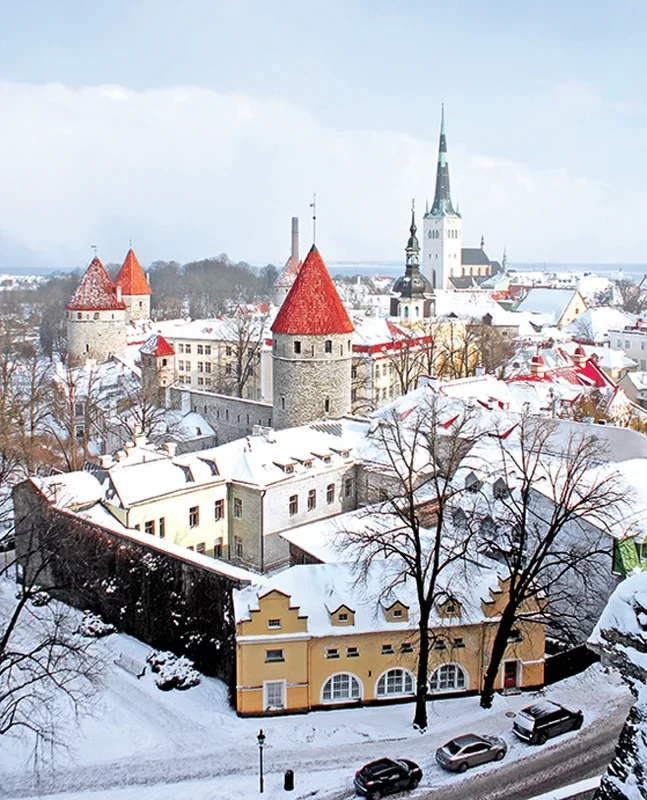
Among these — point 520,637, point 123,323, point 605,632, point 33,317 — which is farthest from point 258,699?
point 33,317

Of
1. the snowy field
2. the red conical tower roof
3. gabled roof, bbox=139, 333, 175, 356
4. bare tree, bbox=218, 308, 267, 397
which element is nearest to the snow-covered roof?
the snowy field

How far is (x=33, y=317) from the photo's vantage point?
87438 millimetres

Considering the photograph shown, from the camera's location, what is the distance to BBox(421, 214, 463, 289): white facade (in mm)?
114438

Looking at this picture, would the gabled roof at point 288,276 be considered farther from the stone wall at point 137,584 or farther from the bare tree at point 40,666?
the bare tree at point 40,666

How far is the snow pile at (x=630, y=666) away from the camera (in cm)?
448

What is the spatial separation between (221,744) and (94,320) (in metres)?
35.8

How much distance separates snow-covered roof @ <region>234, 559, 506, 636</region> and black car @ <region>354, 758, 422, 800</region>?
2.97 meters


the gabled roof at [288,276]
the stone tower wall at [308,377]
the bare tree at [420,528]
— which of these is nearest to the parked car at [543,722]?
the bare tree at [420,528]

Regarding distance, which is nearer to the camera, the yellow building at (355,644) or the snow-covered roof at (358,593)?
the yellow building at (355,644)

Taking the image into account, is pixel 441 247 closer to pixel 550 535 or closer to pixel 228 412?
pixel 228 412

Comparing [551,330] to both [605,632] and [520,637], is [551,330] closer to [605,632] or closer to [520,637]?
[520,637]

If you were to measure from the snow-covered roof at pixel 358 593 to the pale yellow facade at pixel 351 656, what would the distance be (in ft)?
0.34

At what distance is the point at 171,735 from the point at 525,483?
8.62m

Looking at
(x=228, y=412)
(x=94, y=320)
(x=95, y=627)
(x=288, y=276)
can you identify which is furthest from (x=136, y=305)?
(x=95, y=627)
